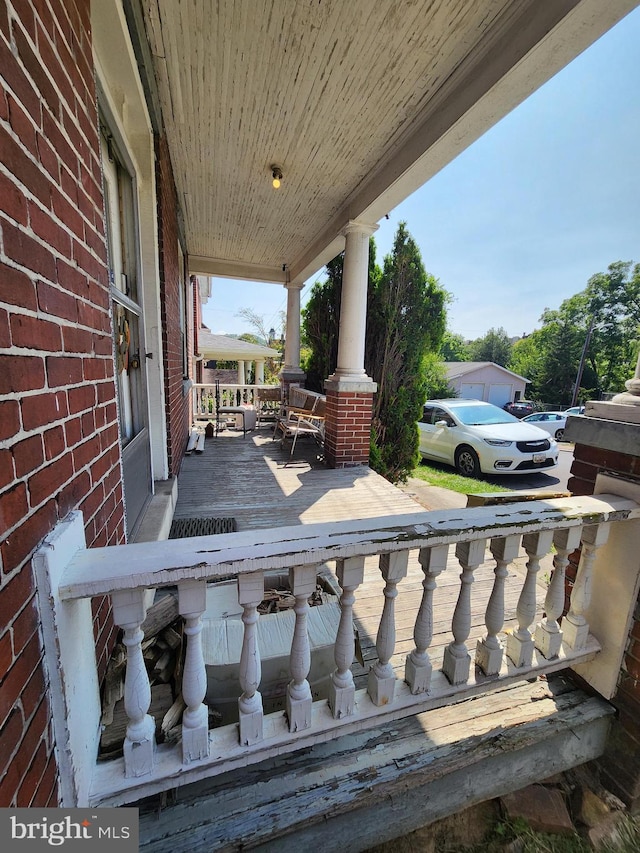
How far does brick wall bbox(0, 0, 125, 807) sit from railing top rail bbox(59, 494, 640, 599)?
0.43 feet

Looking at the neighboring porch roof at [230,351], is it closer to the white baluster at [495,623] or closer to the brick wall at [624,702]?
the brick wall at [624,702]

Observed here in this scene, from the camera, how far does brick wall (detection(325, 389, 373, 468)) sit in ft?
13.8

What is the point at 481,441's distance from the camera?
21.5 feet

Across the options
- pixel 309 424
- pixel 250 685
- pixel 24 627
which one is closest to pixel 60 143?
pixel 24 627

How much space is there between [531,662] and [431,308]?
4981 millimetres

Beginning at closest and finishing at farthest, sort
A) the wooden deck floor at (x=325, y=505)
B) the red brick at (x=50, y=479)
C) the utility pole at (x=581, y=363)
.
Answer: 1. the red brick at (x=50, y=479)
2. the wooden deck floor at (x=325, y=505)
3. the utility pole at (x=581, y=363)

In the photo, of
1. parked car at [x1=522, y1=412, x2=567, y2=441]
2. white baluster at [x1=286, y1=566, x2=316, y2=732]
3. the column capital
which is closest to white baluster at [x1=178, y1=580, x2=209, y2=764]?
white baluster at [x1=286, y1=566, x2=316, y2=732]

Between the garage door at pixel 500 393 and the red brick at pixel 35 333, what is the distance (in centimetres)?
3496

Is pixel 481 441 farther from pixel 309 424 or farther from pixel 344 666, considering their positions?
pixel 344 666

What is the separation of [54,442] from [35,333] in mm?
228

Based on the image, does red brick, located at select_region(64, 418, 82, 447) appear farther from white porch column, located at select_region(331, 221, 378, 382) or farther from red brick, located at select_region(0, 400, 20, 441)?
white porch column, located at select_region(331, 221, 378, 382)

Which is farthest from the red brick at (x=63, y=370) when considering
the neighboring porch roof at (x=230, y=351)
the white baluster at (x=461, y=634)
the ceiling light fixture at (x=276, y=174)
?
the neighboring porch roof at (x=230, y=351)

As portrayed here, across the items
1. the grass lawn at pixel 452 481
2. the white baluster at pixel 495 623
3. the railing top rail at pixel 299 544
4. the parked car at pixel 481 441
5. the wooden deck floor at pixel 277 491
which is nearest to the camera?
the railing top rail at pixel 299 544
